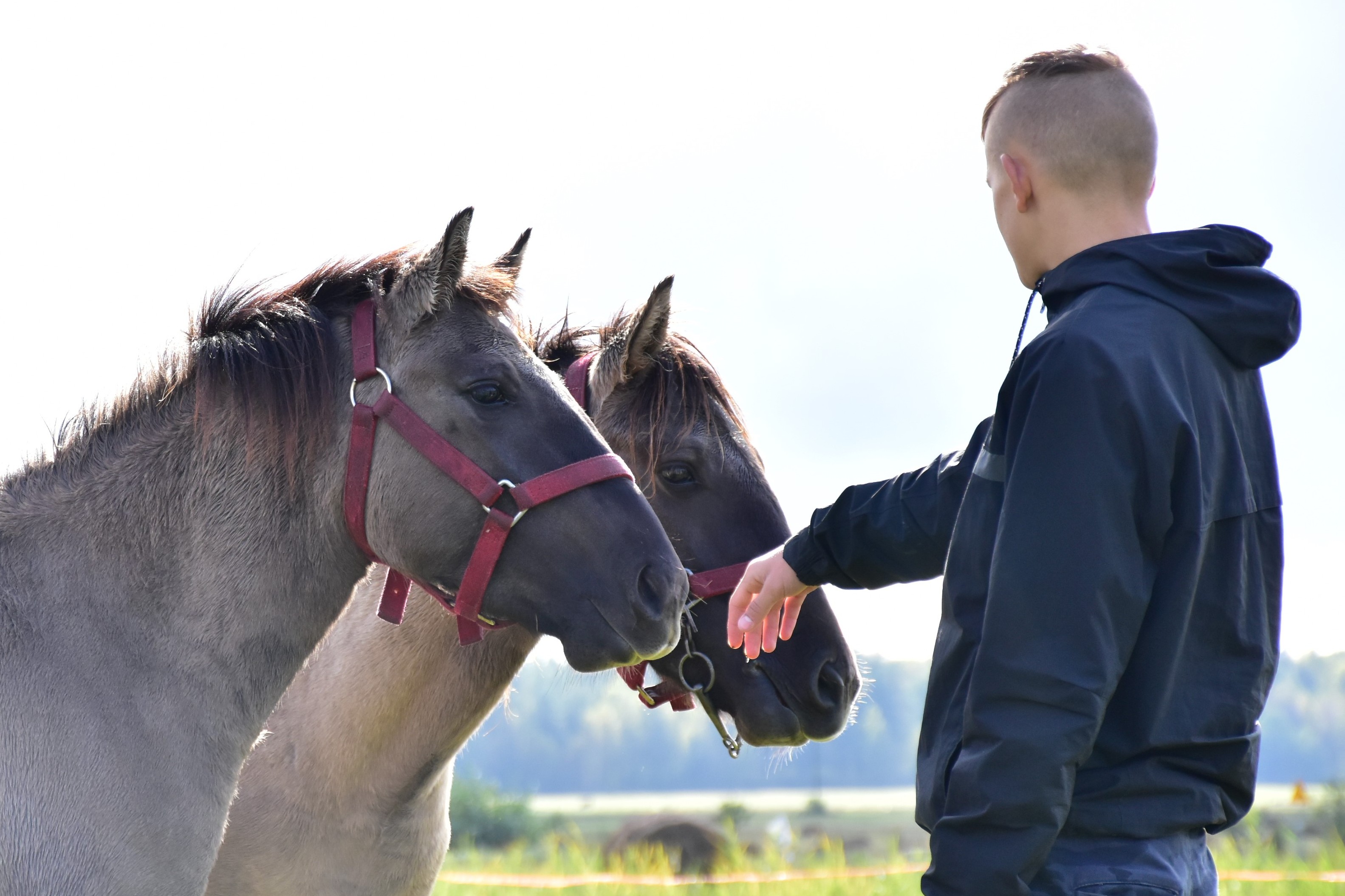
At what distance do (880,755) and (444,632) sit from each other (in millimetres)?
109643

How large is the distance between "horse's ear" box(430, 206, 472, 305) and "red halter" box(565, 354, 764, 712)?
122 centimetres

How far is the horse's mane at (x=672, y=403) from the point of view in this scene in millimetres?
3764

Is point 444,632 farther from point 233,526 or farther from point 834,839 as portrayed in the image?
point 834,839

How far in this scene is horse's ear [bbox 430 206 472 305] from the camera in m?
2.67

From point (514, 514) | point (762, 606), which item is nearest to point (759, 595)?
point (762, 606)

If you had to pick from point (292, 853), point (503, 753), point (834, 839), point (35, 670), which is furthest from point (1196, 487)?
point (503, 753)

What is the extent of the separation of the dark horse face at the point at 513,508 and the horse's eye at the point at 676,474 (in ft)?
3.40

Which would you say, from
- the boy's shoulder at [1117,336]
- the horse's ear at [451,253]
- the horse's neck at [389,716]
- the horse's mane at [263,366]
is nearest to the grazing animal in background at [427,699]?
the horse's neck at [389,716]

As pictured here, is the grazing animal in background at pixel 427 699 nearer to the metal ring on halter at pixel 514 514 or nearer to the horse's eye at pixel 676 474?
the horse's eye at pixel 676 474

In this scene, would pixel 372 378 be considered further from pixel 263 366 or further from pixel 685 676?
pixel 685 676

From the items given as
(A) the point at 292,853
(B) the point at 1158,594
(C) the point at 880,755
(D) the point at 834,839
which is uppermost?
(B) the point at 1158,594

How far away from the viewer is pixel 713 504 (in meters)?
3.70

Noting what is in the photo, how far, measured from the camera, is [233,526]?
2547 mm

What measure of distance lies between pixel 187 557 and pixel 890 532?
1.64 m
